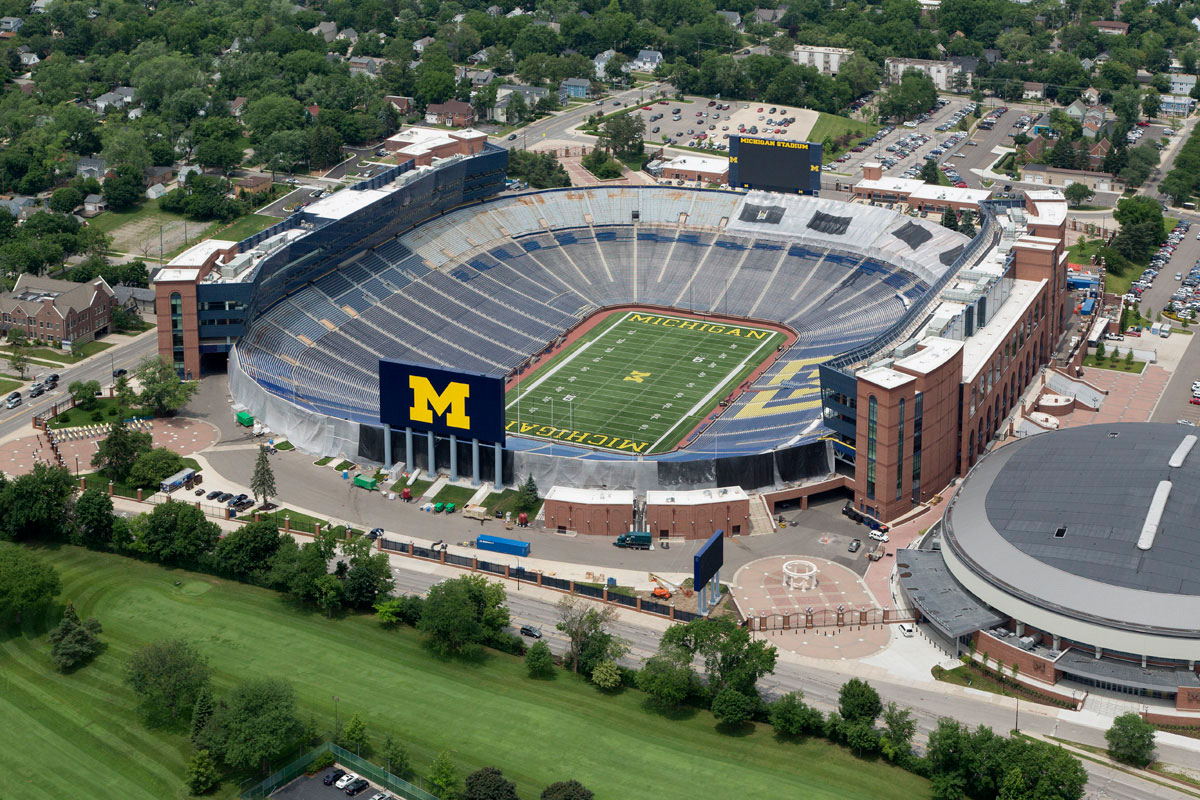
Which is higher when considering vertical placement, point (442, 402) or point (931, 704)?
point (442, 402)

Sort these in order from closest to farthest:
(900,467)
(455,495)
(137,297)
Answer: (900,467)
(455,495)
(137,297)

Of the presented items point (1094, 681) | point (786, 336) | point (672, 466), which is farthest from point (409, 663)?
point (786, 336)

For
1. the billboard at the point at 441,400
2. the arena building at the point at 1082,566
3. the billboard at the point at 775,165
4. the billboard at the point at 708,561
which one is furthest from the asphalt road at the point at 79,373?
the arena building at the point at 1082,566

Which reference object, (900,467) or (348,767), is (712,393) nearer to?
(900,467)

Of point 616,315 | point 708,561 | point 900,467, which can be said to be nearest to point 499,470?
point 708,561

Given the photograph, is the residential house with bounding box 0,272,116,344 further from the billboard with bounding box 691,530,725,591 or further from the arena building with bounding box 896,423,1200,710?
the arena building with bounding box 896,423,1200,710

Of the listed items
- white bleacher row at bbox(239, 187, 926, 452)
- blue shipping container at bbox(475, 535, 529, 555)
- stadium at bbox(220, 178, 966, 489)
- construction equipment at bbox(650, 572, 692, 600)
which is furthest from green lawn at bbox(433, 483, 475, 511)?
construction equipment at bbox(650, 572, 692, 600)
